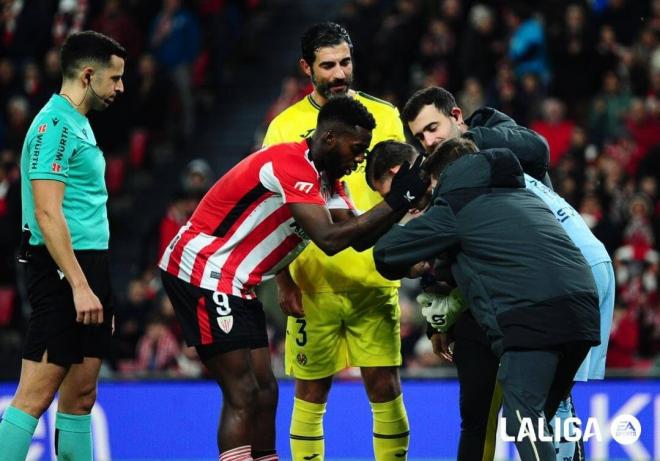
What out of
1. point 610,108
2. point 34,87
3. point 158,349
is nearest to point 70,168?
point 158,349

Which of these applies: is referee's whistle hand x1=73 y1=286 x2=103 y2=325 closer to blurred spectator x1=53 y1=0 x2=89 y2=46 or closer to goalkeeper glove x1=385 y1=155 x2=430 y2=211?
goalkeeper glove x1=385 y1=155 x2=430 y2=211

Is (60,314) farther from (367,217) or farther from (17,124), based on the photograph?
(17,124)

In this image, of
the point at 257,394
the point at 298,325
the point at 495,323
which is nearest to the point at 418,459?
the point at 298,325

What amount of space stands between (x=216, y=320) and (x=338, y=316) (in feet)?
3.22

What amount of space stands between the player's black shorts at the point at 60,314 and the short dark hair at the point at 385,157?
149 centimetres

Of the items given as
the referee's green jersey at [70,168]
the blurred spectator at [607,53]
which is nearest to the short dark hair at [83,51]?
the referee's green jersey at [70,168]

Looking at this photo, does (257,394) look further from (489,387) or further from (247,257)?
(489,387)

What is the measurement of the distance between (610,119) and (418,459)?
498 cm

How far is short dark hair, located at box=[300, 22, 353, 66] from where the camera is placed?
280 inches

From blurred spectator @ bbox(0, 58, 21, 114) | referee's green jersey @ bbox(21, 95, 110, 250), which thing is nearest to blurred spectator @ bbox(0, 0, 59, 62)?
blurred spectator @ bbox(0, 58, 21, 114)

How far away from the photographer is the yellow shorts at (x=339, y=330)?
708 cm

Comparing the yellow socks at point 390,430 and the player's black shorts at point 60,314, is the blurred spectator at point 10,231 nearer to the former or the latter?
the player's black shorts at point 60,314

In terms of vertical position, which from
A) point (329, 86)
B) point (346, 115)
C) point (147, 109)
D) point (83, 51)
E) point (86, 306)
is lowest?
point (86, 306)

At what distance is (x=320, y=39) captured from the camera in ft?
23.4
